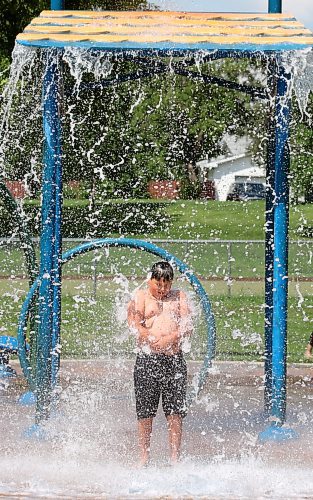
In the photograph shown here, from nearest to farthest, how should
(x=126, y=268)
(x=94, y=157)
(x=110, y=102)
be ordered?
(x=126, y=268) < (x=110, y=102) < (x=94, y=157)

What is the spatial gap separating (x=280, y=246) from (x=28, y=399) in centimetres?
260

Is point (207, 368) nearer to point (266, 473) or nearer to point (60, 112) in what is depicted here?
point (266, 473)

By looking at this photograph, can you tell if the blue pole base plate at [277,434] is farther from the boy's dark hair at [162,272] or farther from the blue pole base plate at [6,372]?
the blue pole base plate at [6,372]

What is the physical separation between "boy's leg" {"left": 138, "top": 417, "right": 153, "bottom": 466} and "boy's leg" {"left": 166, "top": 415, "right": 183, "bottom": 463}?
13 cm

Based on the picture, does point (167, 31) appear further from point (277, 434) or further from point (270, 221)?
point (277, 434)

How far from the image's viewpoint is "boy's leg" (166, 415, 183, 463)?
637 centimetres

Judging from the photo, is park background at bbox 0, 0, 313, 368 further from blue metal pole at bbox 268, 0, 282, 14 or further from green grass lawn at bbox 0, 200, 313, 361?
blue metal pole at bbox 268, 0, 282, 14

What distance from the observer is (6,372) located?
30.8 feet

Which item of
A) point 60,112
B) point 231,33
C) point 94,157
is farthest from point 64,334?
point 94,157

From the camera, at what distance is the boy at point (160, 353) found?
631 cm

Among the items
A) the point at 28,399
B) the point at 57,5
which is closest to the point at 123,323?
the point at 28,399

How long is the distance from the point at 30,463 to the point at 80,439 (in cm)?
77

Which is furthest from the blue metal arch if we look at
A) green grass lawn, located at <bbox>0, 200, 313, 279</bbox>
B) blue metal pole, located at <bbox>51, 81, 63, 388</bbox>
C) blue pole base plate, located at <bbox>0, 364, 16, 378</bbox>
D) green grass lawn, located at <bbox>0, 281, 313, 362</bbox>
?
green grass lawn, located at <bbox>0, 200, 313, 279</bbox>

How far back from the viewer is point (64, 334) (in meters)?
12.1
